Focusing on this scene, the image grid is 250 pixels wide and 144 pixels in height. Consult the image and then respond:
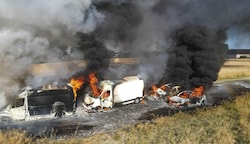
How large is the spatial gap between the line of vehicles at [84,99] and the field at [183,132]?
3825mm

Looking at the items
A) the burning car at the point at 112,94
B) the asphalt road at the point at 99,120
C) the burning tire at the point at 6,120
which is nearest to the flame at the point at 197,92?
the asphalt road at the point at 99,120

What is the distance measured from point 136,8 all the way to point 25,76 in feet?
44.7

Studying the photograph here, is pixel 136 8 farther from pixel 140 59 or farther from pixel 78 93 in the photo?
pixel 78 93

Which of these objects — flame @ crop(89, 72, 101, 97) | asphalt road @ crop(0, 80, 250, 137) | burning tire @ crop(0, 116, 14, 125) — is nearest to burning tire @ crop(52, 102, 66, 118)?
asphalt road @ crop(0, 80, 250, 137)

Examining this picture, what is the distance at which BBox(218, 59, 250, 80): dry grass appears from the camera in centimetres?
4216

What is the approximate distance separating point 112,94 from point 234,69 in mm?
25112

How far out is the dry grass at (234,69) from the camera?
42156 mm

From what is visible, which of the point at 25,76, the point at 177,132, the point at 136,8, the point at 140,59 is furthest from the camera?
the point at 140,59

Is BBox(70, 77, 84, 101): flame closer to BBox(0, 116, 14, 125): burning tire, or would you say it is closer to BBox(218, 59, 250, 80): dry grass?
BBox(0, 116, 14, 125): burning tire

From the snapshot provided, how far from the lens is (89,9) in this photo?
25562 mm

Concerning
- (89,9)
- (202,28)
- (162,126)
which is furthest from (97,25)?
(202,28)

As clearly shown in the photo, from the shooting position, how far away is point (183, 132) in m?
16.8

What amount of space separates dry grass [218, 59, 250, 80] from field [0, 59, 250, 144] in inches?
814

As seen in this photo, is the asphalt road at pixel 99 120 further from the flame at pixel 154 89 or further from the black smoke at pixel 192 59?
the black smoke at pixel 192 59
